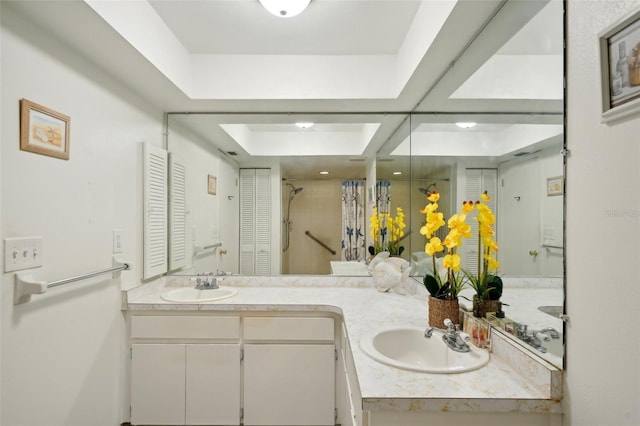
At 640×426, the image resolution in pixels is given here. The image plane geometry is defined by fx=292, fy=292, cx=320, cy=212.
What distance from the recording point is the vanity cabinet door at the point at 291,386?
179 cm

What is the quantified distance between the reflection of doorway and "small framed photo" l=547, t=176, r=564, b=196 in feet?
0.17

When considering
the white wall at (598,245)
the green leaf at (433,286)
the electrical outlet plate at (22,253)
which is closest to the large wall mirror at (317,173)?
the green leaf at (433,286)

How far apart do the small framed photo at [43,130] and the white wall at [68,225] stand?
0.08 feet

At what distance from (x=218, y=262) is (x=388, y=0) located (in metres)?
2.07

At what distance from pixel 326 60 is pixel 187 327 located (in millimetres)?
1917

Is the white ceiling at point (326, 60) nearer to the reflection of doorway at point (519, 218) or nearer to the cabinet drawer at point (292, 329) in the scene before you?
the reflection of doorway at point (519, 218)

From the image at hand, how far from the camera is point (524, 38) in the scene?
1013mm

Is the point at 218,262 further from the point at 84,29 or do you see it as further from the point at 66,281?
the point at 84,29

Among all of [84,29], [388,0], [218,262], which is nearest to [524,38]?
[388,0]

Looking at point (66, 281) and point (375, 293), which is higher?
point (66, 281)

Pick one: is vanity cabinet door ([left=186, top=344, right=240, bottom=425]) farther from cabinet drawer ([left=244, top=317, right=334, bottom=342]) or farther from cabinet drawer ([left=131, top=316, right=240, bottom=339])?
cabinet drawer ([left=244, top=317, right=334, bottom=342])

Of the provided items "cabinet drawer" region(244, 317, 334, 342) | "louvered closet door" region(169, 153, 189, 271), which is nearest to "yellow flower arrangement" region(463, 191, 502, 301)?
"cabinet drawer" region(244, 317, 334, 342)

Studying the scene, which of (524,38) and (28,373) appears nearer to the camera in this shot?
(524,38)

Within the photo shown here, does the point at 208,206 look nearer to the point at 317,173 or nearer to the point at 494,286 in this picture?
the point at 317,173
